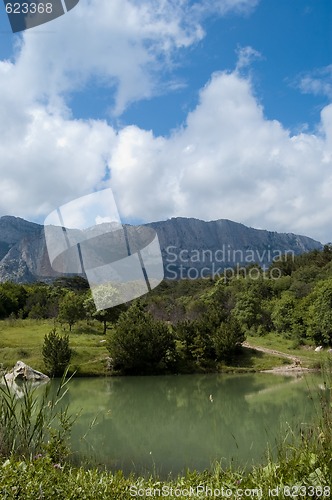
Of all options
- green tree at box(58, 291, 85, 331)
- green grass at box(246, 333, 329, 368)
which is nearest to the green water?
green grass at box(246, 333, 329, 368)

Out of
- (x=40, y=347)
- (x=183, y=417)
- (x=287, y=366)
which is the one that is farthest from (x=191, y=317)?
(x=183, y=417)

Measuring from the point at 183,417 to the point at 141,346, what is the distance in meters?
11.8

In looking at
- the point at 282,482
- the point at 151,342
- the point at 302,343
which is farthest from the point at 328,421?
the point at 302,343

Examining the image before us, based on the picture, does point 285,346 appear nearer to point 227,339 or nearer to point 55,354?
point 227,339

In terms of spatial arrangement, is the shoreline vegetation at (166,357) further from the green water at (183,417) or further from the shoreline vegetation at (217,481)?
the green water at (183,417)

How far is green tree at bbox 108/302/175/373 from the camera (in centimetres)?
2623

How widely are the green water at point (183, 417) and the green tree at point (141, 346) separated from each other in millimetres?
1449

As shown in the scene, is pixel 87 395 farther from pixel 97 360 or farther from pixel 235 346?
pixel 235 346

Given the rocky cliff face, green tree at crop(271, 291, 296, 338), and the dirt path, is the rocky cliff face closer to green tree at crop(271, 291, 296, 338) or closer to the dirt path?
green tree at crop(271, 291, 296, 338)

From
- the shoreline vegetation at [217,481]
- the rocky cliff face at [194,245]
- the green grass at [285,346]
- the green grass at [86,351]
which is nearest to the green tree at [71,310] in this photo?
the green grass at [86,351]

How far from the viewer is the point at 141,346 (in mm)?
26609

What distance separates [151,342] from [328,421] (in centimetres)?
2378

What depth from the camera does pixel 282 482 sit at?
2.91 meters

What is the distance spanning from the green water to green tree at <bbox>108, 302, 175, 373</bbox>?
4.75 ft
